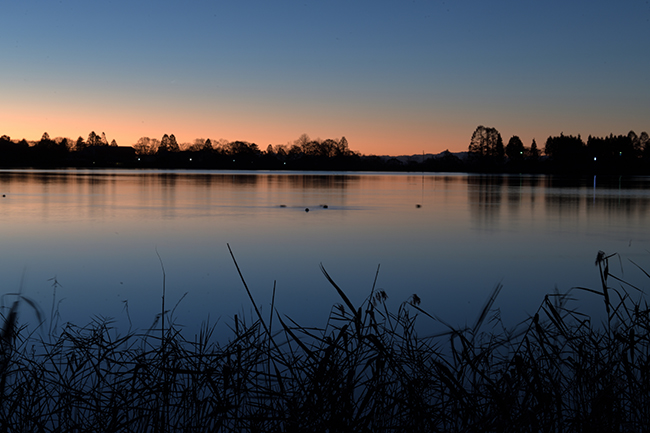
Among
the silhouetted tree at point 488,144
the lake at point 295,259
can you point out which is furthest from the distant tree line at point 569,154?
the lake at point 295,259

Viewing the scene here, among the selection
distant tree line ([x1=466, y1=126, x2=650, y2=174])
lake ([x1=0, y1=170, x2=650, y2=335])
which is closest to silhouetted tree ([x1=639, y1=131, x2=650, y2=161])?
distant tree line ([x1=466, y1=126, x2=650, y2=174])

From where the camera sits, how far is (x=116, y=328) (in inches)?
312

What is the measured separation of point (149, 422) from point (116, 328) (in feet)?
11.3

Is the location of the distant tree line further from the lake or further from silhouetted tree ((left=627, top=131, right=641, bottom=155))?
the lake

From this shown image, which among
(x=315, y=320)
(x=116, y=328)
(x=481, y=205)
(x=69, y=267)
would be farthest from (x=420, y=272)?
(x=481, y=205)

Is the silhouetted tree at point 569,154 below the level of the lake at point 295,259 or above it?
above

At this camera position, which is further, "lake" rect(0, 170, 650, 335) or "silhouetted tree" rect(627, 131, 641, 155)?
"silhouetted tree" rect(627, 131, 641, 155)

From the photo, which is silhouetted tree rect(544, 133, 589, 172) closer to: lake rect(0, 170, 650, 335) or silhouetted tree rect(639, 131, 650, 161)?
silhouetted tree rect(639, 131, 650, 161)

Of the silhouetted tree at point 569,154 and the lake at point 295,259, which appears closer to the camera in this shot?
the lake at point 295,259

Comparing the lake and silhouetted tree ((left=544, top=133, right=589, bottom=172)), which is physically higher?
silhouetted tree ((left=544, top=133, right=589, bottom=172))

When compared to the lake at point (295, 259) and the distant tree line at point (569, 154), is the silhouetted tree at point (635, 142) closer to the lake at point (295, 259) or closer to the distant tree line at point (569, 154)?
the distant tree line at point (569, 154)

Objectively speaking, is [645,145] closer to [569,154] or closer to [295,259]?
[569,154]

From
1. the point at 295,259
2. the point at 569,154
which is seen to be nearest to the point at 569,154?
the point at 569,154

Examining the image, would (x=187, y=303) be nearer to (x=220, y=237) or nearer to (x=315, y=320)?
(x=315, y=320)
